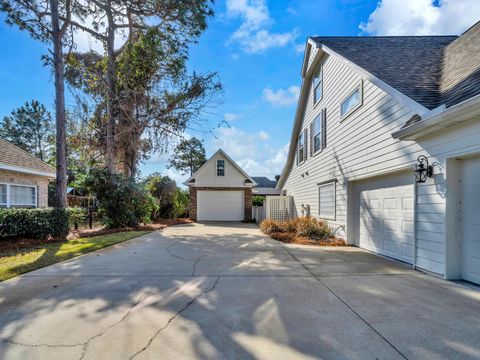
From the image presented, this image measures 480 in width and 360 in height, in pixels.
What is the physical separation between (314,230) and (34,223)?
30.4ft

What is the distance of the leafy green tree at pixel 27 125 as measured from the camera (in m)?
37.9

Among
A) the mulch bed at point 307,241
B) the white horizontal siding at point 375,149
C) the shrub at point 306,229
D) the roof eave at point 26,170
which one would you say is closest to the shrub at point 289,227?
the shrub at point 306,229

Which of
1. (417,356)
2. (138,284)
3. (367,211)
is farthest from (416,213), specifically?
(138,284)

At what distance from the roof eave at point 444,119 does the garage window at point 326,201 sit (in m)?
4.48

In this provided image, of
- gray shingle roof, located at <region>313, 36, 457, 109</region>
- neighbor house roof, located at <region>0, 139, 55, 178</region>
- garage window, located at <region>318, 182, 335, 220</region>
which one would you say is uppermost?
gray shingle roof, located at <region>313, 36, 457, 109</region>

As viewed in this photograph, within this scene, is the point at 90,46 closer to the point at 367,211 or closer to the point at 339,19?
the point at 339,19

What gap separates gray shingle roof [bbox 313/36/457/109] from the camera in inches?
236

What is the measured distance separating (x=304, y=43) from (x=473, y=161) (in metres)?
9.85

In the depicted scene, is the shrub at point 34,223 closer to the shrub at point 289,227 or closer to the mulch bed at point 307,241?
the mulch bed at point 307,241

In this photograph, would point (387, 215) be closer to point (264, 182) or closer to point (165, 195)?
point (165, 195)

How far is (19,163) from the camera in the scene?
12352 mm

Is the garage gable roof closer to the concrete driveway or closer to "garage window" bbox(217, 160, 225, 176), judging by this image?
"garage window" bbox(217, 160, 225, 176)

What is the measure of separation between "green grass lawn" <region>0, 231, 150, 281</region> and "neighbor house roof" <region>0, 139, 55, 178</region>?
5237mm

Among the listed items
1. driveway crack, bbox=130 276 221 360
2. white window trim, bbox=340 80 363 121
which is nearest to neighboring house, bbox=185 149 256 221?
white window trim, bbox=340 80 363 121
